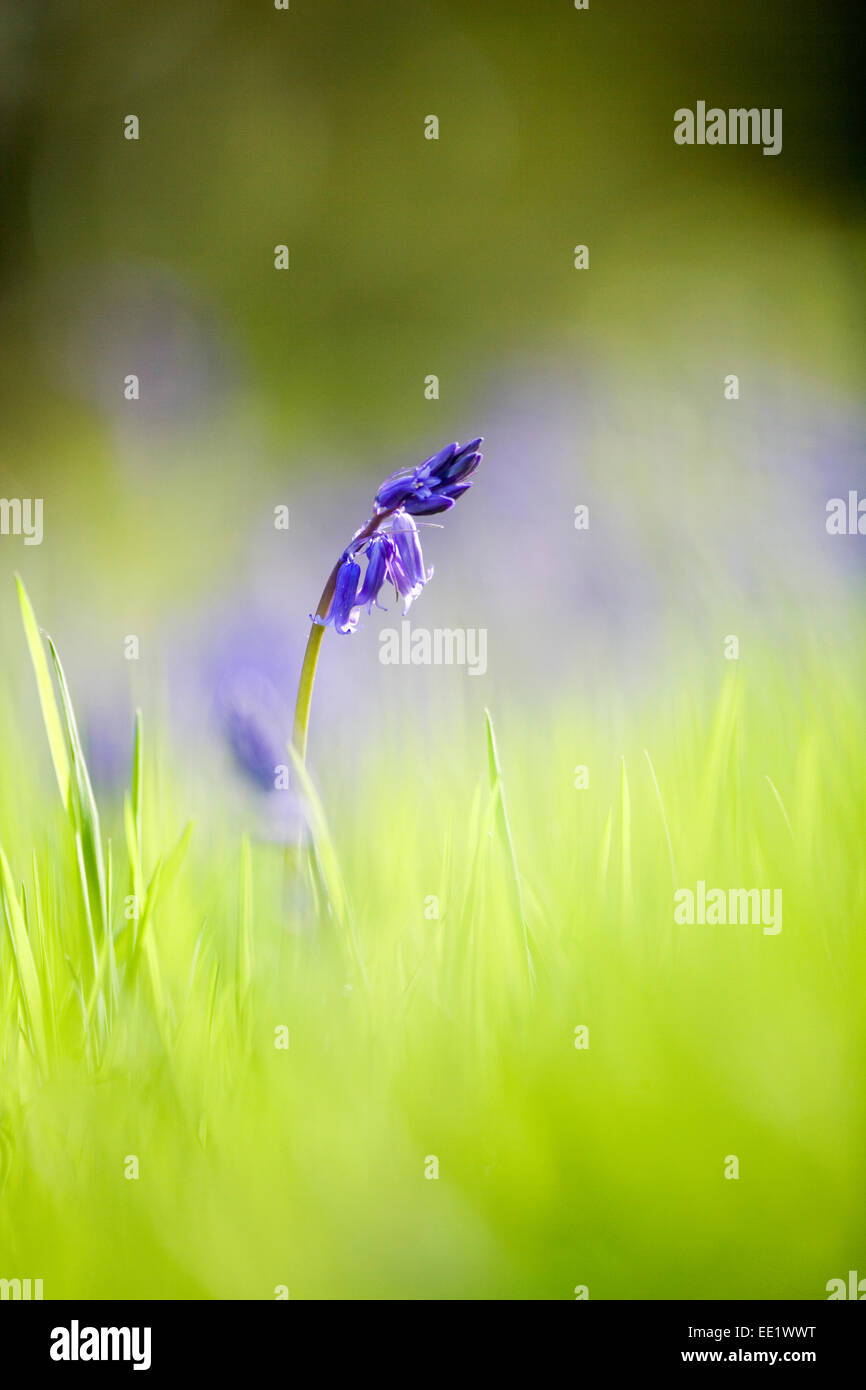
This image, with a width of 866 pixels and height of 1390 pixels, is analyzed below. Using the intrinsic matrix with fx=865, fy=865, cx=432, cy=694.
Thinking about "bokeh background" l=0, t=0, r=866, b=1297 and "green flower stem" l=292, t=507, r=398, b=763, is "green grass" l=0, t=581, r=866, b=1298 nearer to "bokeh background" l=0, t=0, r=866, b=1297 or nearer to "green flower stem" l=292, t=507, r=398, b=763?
"green flower stem" l=292, t=507, r=398, b=763

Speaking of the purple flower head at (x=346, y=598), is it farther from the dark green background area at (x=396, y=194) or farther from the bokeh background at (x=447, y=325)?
the dark green background area at (x=396, y=194)

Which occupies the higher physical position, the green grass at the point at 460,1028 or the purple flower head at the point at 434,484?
the purple flower head at the point at 434,484

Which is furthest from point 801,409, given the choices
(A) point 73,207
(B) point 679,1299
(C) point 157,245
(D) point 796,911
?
(B) point 679,1299

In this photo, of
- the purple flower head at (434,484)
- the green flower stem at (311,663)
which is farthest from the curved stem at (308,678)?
the purple flower head at (434,484)

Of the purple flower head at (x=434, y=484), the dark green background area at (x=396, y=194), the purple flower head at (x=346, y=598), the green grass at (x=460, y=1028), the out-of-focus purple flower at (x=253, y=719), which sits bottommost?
A: the green grass at (x=460, y=1028)
